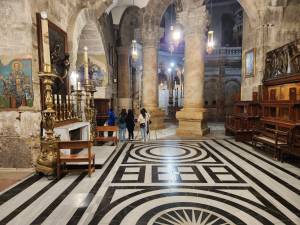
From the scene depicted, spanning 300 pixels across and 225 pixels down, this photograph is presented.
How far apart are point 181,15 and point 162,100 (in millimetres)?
12781

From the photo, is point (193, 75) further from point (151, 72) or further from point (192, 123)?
point (151, 72)

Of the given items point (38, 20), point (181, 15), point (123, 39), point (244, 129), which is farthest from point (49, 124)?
Answer: point (123, 39)

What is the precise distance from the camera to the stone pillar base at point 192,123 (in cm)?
891

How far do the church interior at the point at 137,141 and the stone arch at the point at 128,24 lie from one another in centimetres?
318

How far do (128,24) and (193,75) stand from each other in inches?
315

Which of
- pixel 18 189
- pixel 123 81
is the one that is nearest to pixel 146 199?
pixel 18 189

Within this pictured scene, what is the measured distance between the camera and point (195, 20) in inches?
352

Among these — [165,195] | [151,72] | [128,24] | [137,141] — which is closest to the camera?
[165,195]

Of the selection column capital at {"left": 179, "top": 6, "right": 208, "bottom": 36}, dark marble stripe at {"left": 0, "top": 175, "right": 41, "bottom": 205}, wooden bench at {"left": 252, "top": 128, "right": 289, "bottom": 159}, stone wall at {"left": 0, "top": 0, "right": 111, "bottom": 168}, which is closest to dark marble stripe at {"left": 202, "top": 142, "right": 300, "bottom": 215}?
wooden bench at {"left": 252, "top": 128, "right": 289, "bottom": 159}

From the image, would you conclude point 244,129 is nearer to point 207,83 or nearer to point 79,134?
point 79,134

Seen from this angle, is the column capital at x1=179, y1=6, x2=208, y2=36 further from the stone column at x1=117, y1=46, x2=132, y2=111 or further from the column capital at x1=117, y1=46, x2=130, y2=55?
the stone column at x1=117, y1=46, x2=132, y2=111

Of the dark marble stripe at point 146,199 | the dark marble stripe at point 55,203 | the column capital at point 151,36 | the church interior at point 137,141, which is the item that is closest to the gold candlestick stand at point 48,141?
the church interior at point 137,141

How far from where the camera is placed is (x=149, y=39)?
1155 cm

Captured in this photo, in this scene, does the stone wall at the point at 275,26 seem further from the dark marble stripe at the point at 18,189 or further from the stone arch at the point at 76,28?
the dark marble stripe at the point at 18,189
